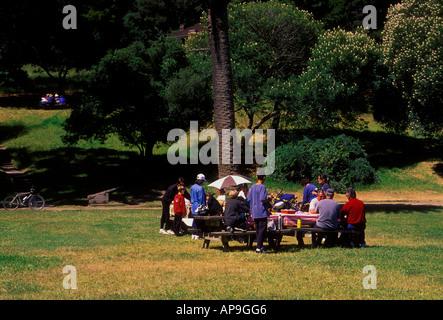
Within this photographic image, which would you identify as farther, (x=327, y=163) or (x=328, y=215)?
(x=327, y=163)

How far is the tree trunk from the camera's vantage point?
19234 millimetres

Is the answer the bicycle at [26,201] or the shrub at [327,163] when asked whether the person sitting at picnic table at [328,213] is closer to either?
the bicycle at [26,201]

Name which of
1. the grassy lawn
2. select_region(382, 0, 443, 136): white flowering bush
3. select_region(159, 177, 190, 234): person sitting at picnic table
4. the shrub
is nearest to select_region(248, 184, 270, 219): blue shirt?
the grassy lawn

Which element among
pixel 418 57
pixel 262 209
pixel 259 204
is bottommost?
pixel 262 209

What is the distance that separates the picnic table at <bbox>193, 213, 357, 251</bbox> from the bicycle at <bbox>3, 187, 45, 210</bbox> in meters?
14.2

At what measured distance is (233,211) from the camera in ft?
46.4

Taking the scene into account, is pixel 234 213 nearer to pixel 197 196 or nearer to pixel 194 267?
pixel 194 267

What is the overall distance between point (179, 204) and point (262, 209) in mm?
3815

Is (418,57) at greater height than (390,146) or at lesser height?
greater

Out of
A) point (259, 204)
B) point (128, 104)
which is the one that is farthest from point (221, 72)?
point (128, 104)

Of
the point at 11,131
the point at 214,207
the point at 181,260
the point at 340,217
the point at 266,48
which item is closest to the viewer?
the point at 181,260

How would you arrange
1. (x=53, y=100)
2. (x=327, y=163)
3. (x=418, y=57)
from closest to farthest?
(x=418, y=57)
(x=327, y=163)
(x=53, y=100)

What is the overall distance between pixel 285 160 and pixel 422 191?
946 cm

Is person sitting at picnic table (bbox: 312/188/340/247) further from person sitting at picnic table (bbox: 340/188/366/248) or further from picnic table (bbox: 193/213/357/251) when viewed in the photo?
person sitting at picnic table (bbox: 340/188/366/248)
